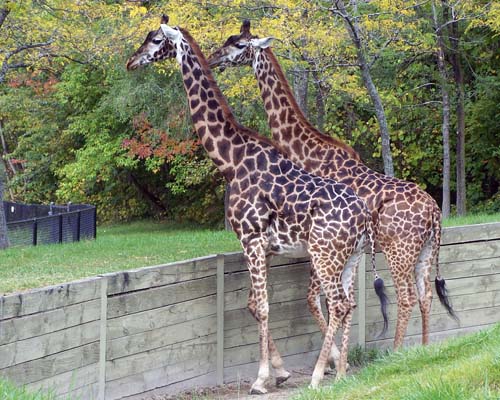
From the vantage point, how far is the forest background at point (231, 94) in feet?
42.4

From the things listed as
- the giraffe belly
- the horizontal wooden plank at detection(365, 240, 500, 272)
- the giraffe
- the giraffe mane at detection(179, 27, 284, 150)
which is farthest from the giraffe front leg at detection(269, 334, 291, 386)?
the horizontal wooden plank at detection(365, 240, 500, 272)

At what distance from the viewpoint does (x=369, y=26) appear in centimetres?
1269

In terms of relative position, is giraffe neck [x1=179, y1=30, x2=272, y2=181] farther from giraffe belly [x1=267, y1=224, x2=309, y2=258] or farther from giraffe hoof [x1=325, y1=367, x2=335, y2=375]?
giraffe hoof [x1=325, y1=367, x2=335, y2=375]

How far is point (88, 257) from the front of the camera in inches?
446

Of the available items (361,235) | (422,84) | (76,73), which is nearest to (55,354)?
(361,235)

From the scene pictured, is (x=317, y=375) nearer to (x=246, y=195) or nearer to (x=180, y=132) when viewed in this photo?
(x=246, y=195)

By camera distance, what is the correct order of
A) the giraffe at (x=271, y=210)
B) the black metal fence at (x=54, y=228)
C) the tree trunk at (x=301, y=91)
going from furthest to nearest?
the black metal fence at (x=54, y=228) → the tree trunk at (x=301, y=91) → the giraffe at (x=271, y=210)

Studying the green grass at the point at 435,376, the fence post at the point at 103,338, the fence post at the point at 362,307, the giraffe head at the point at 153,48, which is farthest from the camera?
the fence post at the point at 362,307

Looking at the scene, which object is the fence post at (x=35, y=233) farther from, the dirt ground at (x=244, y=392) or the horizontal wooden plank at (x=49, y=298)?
the horizontal wooden plank at (x=49, y=298)

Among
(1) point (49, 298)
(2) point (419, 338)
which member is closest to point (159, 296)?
(1) point (49, 298)

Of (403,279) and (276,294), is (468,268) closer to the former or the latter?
(403,279)

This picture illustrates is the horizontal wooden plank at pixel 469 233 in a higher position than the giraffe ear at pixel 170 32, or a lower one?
lower

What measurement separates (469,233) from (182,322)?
417cm

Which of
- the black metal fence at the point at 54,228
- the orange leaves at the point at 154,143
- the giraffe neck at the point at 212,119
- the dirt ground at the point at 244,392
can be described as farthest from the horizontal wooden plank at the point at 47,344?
the orange leaves at the point at 154,143
